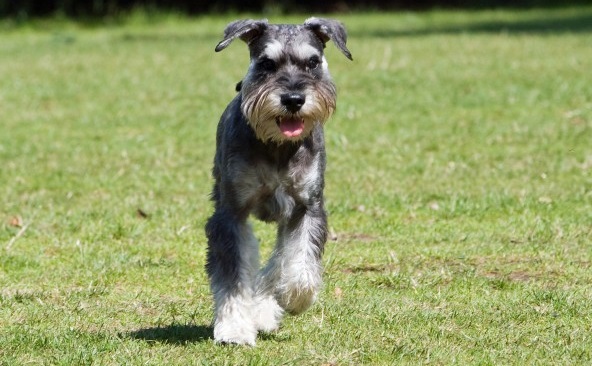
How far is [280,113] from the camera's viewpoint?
6.47 m

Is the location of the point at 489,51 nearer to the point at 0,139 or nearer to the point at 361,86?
the point at 361,86

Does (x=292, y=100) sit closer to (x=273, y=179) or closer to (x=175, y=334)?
(x=273, y=179)

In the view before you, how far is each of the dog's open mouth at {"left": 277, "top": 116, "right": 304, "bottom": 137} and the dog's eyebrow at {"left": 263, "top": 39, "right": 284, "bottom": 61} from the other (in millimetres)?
369

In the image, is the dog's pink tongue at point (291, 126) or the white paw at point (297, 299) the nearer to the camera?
the dog's pink tongue at point (291, 126)

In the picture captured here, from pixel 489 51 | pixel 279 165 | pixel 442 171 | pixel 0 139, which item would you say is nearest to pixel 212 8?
pixel 489 51

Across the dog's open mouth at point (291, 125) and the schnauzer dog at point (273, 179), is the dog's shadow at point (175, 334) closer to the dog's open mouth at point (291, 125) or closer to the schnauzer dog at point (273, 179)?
the schnauzer dog at point (273, 179)

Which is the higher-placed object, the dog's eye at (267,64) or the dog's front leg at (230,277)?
the dog's eye at (267,64)

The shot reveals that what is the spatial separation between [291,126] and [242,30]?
2.31ft

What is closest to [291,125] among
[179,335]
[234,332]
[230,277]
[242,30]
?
[242,30]

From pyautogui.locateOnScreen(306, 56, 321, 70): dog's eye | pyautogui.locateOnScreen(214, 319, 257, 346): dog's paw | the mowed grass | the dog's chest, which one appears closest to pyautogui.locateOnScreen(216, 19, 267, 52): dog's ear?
pyautogui.locateOnScreen(306, 56, 321, 70): dog's eye

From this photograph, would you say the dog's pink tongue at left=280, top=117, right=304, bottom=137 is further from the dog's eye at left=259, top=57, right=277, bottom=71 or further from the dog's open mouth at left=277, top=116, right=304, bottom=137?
the dog's eye at left=259, top=57, right=277, bottom=71

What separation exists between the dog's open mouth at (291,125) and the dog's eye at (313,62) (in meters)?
0.35

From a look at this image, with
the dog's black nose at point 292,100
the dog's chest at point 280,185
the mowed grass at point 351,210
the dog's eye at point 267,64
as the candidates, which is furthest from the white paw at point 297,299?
the dog's eye at point 267,64

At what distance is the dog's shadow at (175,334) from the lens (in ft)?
22.1
